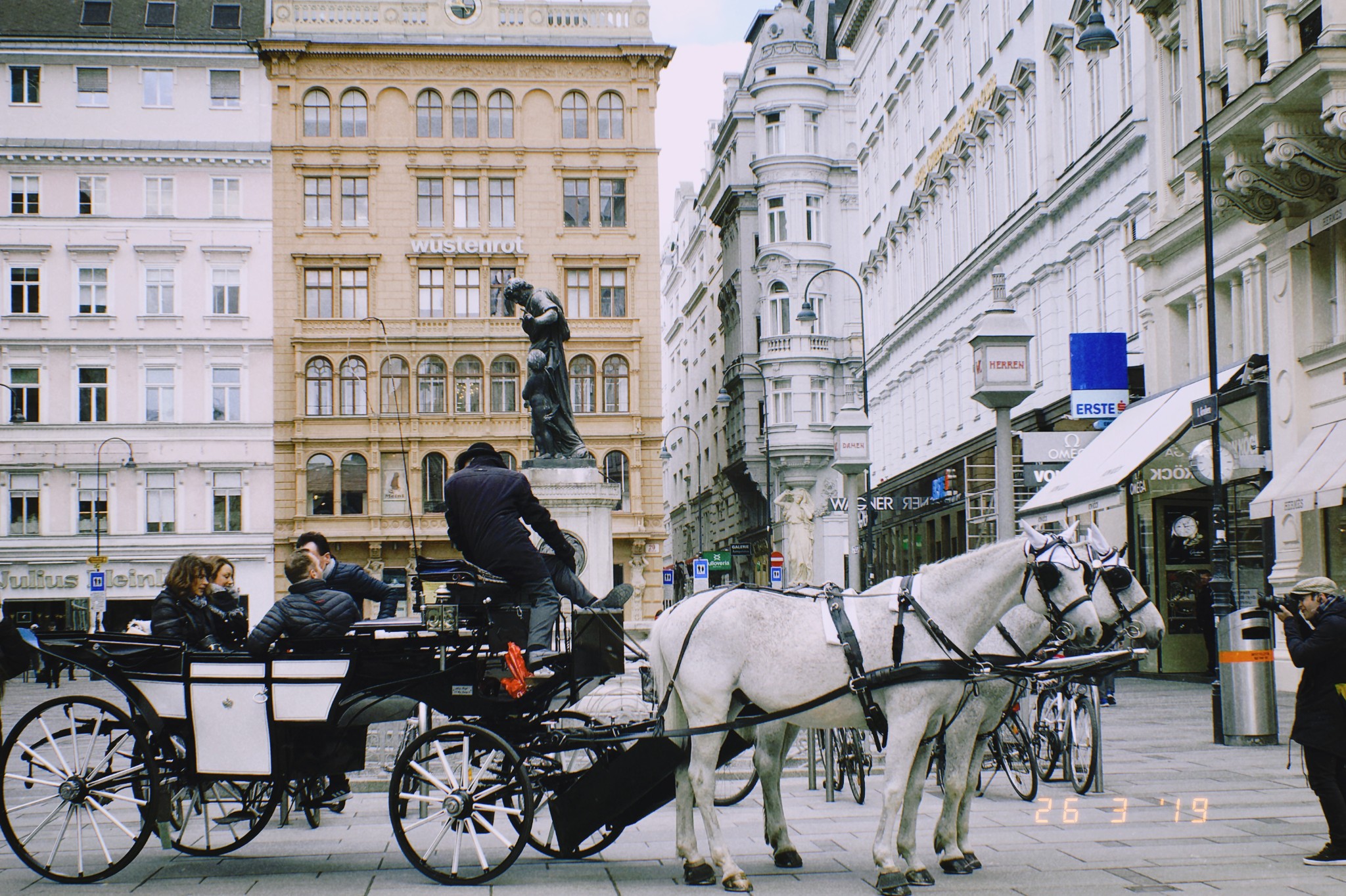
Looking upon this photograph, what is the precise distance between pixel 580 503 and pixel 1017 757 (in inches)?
521

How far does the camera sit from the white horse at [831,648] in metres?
8.64

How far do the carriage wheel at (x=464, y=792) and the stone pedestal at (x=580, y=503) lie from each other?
15282 mm

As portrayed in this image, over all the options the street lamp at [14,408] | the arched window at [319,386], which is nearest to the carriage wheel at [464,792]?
the arched window at [319,386]

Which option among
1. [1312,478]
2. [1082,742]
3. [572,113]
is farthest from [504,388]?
[1082,742]

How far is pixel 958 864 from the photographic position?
29.1 feet

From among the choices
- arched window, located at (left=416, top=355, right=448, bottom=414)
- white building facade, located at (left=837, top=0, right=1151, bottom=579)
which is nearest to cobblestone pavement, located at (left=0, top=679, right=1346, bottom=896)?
white building facade, located at (left=837, top=0, right=1151, bottom=579)

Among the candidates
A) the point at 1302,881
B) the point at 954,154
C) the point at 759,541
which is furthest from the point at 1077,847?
the point at 759,541

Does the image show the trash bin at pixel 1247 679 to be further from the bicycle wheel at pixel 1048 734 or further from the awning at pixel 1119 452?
the awning at pixel 1119 452

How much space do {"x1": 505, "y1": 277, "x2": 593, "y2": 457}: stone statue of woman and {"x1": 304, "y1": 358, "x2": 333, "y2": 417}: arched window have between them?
34.0 meters

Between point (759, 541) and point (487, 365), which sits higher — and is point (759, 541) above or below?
below

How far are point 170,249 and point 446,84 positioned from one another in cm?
1258

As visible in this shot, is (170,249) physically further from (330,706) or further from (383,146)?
(330,706)

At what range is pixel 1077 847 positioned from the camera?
387 inches
